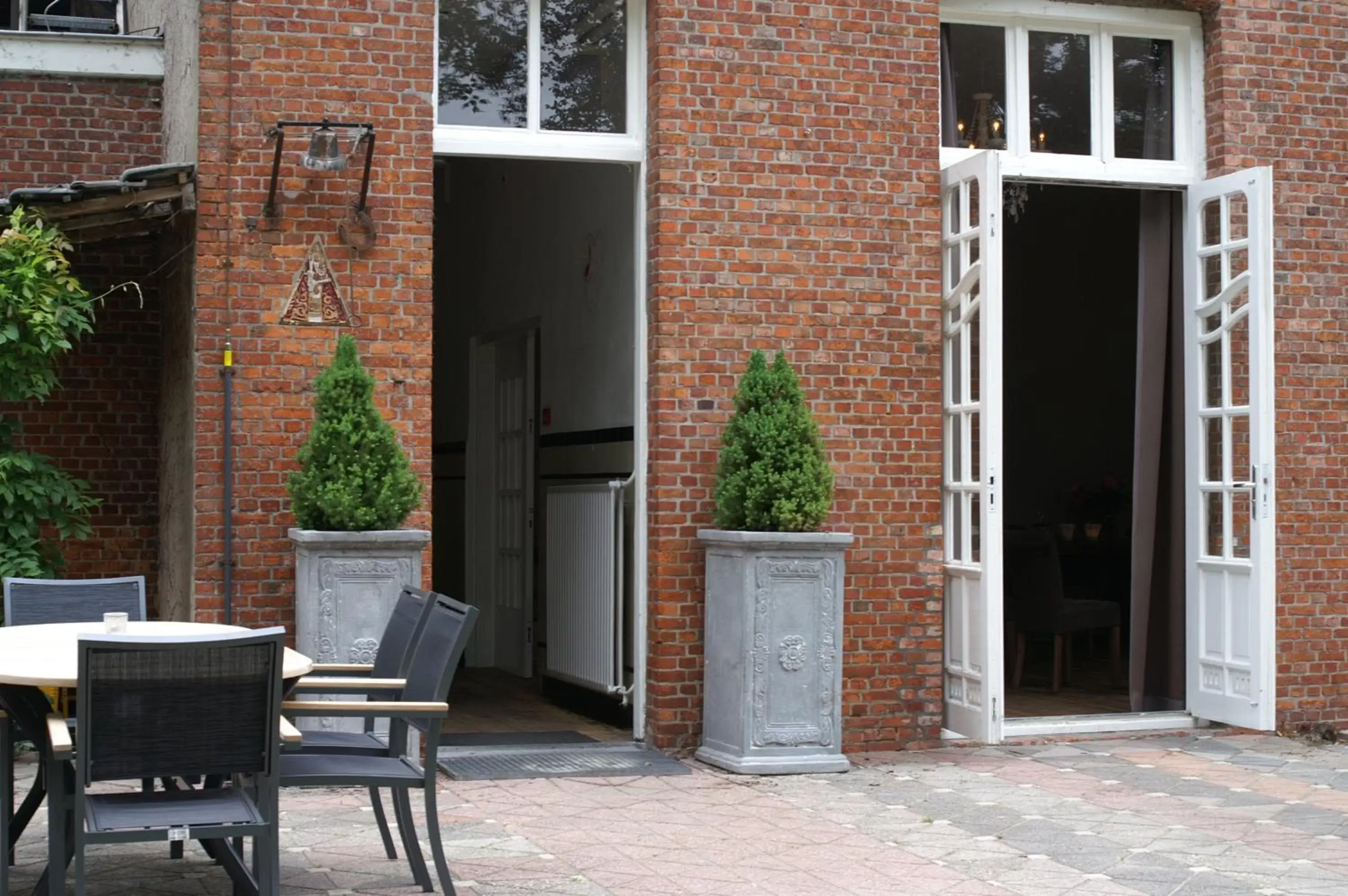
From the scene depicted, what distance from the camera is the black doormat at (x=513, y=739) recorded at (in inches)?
300

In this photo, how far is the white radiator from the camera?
8219 millimetres

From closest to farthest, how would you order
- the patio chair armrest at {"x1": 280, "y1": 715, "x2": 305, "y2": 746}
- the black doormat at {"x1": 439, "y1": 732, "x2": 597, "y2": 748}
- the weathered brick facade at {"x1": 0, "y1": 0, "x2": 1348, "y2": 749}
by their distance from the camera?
the patio chair armrest at {"x1": 280, "y1": 715, "x2": 305, "y2": 746} → the weathered brick facade at {"x1": 0, "y1": 0, "x2": 1348, "y2": 749} → the black doormat at {"x1": 439, "y1": 732, "x2": 597, "y2": 748}

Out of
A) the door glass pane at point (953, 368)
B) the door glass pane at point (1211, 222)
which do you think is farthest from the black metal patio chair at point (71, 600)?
the door glass pane at point (1211, 222)

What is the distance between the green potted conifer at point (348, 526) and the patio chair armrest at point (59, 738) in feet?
7.57

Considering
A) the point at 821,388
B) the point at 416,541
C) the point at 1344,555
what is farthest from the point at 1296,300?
the point at 416,541

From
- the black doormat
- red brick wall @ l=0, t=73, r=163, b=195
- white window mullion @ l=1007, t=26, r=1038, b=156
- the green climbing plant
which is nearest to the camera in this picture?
the green climbing plant

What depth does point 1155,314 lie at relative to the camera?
8.26 metres

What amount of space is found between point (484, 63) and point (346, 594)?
2.50 meters

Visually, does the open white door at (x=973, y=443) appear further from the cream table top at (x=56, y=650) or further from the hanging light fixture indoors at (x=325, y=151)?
the cream table top at (x=56, y=650)

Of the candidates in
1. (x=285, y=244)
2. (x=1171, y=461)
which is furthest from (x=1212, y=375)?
(x=285, y=244)

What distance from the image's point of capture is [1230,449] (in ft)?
25.9

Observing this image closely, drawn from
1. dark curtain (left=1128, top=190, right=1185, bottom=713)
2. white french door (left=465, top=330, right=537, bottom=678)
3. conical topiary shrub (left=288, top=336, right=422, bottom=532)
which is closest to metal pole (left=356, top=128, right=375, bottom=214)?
conical topiary shrub (left=288, top=336, right=422, bottom=532)

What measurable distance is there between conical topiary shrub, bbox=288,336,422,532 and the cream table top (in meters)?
1.14

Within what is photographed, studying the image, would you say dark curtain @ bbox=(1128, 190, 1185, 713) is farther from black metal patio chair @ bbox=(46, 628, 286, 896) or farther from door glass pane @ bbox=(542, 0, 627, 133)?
black metal patio chair @ bbox=(46, 628, 286, 896)
